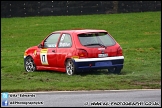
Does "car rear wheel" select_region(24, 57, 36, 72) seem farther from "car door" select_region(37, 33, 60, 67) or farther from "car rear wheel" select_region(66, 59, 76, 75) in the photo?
"car rear wheel" select_region(66, 59, 76, 75)

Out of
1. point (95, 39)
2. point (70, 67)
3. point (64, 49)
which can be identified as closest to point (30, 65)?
point (64, 49)

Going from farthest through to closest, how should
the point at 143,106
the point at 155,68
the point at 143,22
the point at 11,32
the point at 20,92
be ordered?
the point at 143,22 < the point at 11,32 < the point at 155,68 < the point at 20,92 < the point at 143,106

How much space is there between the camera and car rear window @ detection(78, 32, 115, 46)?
19.3 meters

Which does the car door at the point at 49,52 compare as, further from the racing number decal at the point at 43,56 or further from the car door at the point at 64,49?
the car door at the point at 64,49

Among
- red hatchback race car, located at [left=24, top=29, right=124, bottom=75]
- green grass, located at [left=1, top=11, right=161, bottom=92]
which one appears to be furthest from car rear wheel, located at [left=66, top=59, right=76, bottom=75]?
green grass, located at [left=1, top=11, right=161, bottom=92]

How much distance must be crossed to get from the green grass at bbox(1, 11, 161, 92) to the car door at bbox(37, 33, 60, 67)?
357 millimetres

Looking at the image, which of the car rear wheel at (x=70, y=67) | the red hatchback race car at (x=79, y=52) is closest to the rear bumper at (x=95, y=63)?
the red hatchback race car at (x=79, y=52)

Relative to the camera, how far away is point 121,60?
19375mm

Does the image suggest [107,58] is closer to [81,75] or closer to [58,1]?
[81,75]

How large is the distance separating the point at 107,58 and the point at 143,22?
1764 centimetres

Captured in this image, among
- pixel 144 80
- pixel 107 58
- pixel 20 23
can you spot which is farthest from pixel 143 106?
pixel 20 23

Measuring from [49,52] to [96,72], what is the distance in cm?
157

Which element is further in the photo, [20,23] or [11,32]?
[20,23]

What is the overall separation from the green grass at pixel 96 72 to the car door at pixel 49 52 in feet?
1.17
